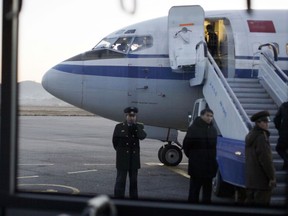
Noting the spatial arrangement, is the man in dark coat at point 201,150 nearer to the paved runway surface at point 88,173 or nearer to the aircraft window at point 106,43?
the paved runway surface at point 88,173

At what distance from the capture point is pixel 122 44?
967 centimetres

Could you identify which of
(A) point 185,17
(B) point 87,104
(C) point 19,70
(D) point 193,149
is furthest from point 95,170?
(C) point 19,70

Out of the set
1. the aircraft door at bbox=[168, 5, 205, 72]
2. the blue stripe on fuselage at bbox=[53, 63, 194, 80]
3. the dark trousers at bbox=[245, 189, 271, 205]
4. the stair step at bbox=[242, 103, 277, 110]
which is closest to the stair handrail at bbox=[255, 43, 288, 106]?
the stair step at bbox=[242, 103, 277, 110]

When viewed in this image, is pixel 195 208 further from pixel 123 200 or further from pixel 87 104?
pixel 87 104

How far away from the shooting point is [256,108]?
7.01 meters

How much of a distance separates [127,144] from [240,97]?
206 centimetres

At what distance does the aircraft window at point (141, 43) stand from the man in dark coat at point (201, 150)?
3934 mm

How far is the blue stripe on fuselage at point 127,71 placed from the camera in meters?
9.18

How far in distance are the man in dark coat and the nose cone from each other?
14.0 feet

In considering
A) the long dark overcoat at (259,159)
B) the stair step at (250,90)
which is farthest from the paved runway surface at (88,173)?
the stair step at (250,90)

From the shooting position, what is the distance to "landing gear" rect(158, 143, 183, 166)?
10898mm

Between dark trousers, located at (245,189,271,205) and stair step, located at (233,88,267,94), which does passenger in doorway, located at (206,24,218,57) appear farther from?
dark trousers, located at (245,189,271,205)

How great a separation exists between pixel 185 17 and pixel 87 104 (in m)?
2.80

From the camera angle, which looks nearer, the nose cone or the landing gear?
the nose cone
